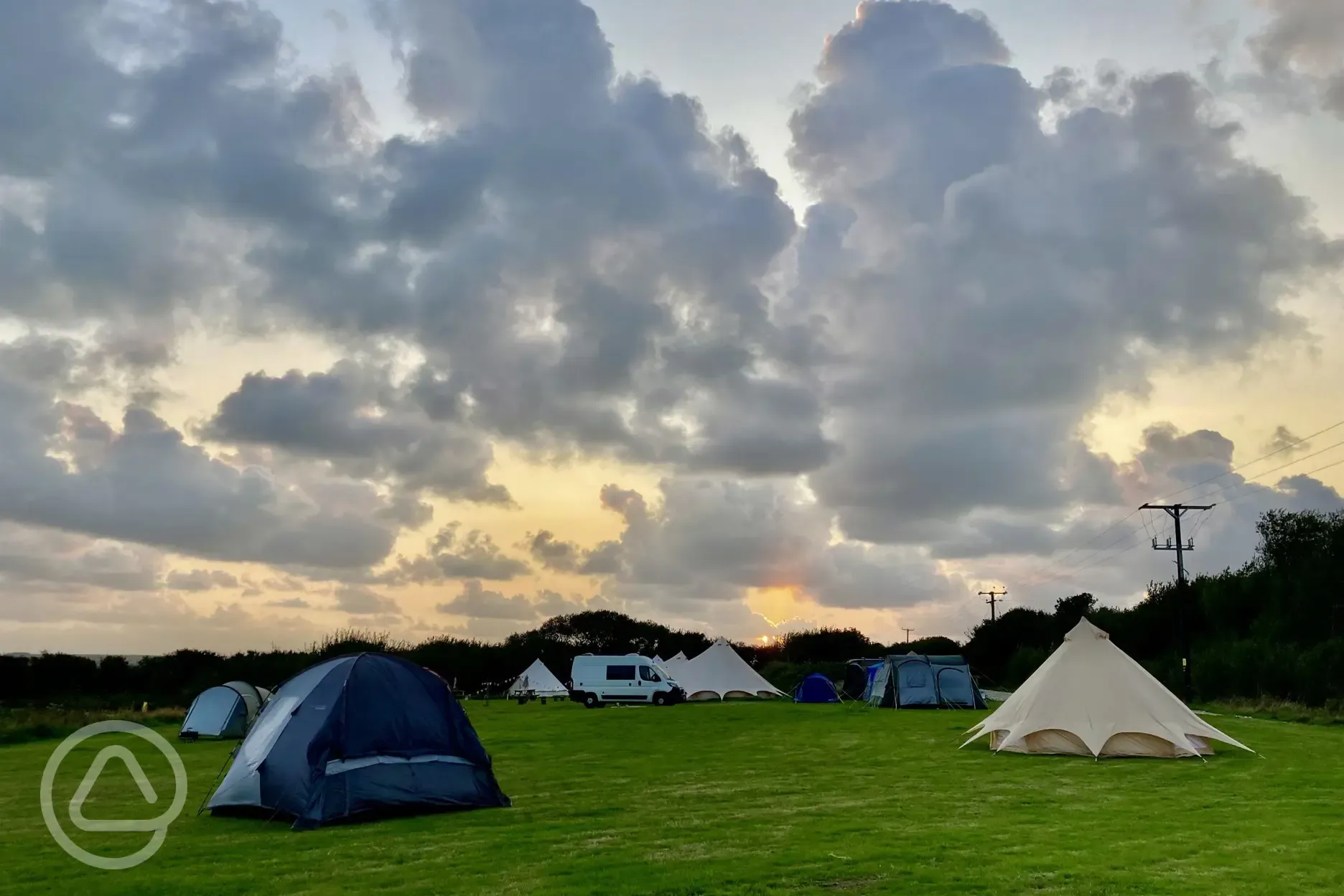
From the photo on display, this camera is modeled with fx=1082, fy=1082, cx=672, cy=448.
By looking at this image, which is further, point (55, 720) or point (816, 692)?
point (816, 692)

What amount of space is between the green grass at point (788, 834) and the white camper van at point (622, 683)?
23.3 m

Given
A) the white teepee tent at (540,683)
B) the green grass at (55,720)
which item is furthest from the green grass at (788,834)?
the white teepee tent at (540,683)

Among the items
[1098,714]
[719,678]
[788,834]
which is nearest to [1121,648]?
[719,678]

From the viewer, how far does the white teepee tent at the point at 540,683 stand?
60.0m

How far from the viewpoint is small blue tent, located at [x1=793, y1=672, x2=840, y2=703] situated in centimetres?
4544

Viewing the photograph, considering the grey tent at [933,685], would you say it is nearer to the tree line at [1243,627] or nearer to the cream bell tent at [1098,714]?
the tree line at [1243,627]

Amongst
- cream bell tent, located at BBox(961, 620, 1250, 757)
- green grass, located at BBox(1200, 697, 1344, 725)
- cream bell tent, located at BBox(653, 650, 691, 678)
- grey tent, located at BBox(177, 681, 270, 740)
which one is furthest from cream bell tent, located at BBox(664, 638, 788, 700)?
cream bell tent, located at BBox(961, 620, 1250, 757)

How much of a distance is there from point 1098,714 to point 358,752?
13.6 m

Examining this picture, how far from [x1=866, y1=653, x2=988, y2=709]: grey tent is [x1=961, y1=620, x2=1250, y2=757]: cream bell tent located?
17650 millimetres

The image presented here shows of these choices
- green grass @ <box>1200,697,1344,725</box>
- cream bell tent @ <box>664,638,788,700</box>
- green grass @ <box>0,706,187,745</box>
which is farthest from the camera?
cream bell tent @ <box>664,638,788,700</box>

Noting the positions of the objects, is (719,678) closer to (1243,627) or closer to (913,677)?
(913,677)

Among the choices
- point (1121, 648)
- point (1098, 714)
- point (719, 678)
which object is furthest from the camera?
point (1121, 648)

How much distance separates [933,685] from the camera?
127 ft

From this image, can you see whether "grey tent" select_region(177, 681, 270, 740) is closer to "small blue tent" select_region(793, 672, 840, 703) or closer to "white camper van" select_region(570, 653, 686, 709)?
"white camper van" select_region(570, 653, 686, 709)
